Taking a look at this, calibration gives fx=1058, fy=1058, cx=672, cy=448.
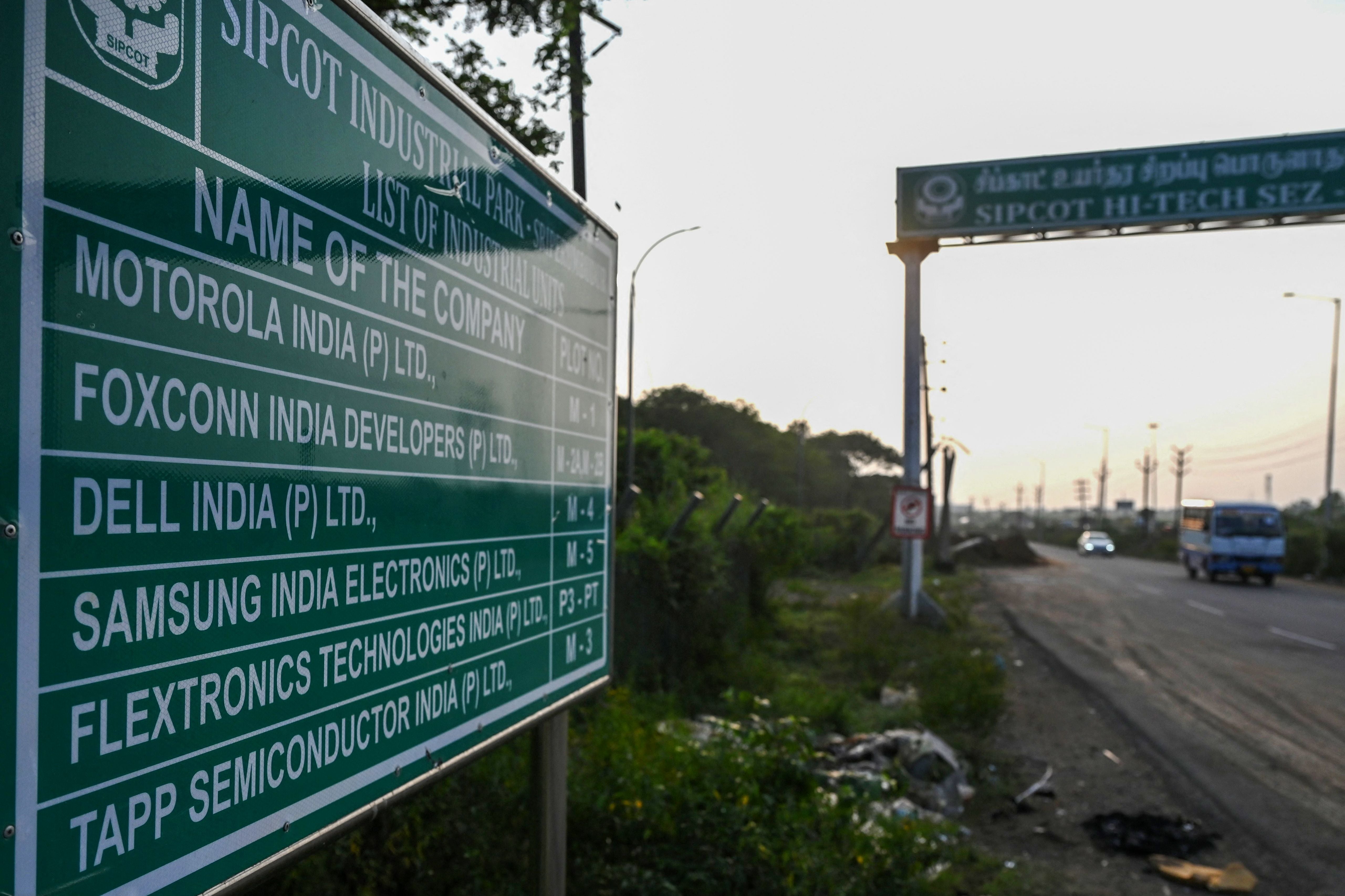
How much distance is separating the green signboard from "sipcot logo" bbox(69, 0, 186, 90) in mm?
16005

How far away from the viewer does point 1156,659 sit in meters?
Result: 13.8

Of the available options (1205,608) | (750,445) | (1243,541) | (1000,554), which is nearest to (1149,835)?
(1205,608)

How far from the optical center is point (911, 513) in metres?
16.2

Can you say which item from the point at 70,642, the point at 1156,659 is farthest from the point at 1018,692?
the point at 70,642

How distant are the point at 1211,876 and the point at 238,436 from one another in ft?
18.8

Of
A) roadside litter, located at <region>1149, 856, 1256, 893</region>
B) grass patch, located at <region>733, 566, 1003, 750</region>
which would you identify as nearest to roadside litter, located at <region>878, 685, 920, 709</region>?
grass patch, located at <region>733, 566, 1003, 750</region>

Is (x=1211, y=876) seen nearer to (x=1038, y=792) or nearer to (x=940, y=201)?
(x=1038, y=792)

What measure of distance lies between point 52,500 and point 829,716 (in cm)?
757

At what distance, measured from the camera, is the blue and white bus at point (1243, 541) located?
31641 mm

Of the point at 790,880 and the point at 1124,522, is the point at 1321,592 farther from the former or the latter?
the point at 1124,522

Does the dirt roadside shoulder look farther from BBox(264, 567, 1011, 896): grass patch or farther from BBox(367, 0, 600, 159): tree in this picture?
BBox(367, 0, 600, 159): tree

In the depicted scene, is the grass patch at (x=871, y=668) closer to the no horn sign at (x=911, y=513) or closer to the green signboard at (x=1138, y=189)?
the no horn sign at (x=911, y=513)

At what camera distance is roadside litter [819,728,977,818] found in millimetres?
6859

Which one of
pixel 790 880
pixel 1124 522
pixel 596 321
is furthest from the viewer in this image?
pixel 1124 522
